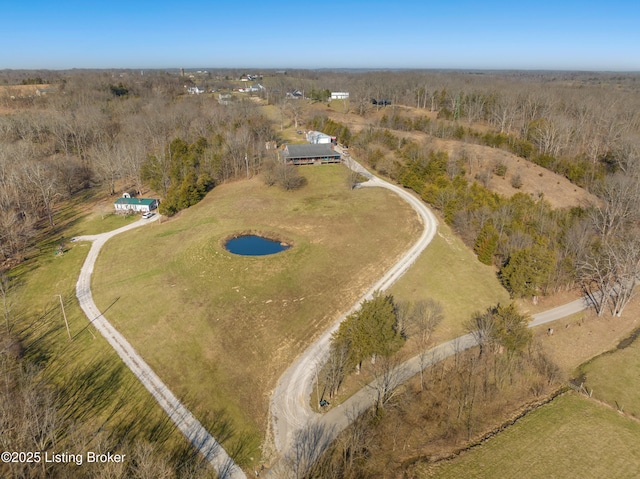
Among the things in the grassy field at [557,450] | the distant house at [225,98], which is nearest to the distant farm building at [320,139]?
the distant house at [225,98]

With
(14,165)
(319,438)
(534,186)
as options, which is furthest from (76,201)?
(534,186)

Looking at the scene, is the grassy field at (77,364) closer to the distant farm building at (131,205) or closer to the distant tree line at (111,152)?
the distant tree line at (111,152)

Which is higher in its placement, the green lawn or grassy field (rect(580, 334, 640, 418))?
the green lawn

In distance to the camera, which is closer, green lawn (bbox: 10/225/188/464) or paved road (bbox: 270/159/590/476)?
paved road (bbox: 270/159/590/476)

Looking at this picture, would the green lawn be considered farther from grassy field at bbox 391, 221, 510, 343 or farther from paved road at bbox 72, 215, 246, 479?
grassy field at bbox 391, 221, 510, 343

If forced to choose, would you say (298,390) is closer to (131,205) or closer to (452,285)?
(452,285)

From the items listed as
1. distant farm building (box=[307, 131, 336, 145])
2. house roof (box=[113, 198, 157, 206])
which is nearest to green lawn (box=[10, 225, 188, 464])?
house roof (box=[113, 198, 157, 206])

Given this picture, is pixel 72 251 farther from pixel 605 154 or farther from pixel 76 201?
pixel 605 154

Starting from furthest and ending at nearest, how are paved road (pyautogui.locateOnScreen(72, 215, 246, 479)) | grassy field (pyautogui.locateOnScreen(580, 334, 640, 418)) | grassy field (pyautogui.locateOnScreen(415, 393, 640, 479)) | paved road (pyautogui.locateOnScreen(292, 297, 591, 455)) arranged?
grassy field (pyautogui.locateOnScreen(580, 334, 640, 418)) < paved road (pyautogui.locateOnScreen(292, 297, 591, 455)) < paved road (pyautogui.locateOnScreen(72, 215, 246, 479)) < grassy field (pyautogui.locateOnScreen(415, 393, 640, 479))
